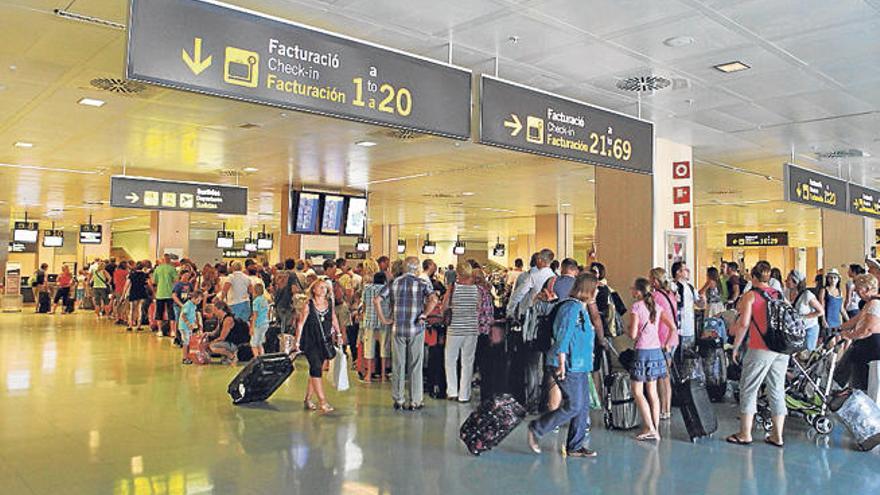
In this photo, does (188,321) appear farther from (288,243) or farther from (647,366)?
(647,366)

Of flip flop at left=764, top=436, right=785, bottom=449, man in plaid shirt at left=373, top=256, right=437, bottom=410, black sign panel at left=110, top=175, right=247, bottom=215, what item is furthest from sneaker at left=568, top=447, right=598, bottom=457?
black sign panel at left=110, top=175, right=247, bottom=215

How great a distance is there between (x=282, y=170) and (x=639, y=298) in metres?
8.68

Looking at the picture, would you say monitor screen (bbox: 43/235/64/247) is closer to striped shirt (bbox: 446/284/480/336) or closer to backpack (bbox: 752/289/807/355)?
striped shirt (bbox: 446/284/480/336)

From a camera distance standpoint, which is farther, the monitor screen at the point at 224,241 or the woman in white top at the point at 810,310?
the monitor screen at the point at 224,241

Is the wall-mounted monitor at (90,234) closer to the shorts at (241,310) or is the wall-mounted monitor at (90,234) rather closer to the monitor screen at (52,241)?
the monitor screen at (52,241)

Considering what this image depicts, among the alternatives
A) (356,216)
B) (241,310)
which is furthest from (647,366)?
(356,216)

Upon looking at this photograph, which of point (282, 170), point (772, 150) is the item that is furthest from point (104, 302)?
point (772, 150)

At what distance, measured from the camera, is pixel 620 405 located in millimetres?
6539

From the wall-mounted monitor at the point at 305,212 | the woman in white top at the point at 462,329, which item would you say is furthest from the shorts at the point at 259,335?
the wall-mounted monitor at the point at 305,212

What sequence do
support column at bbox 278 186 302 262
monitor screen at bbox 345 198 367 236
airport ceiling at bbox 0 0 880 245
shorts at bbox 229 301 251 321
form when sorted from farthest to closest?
support column at bbox 278 186 302 262 < monitor screen at bbox 345 198 367 236 < shorts at bbox 229 301 251 321 < airport ceiling at bbox 0 0 880 245

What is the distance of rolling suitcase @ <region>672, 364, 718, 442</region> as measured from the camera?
6.10 meters

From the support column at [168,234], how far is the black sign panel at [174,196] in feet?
22.2

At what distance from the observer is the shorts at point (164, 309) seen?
1464 centimetres

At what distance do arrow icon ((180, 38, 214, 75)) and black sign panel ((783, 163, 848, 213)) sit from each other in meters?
7.79
